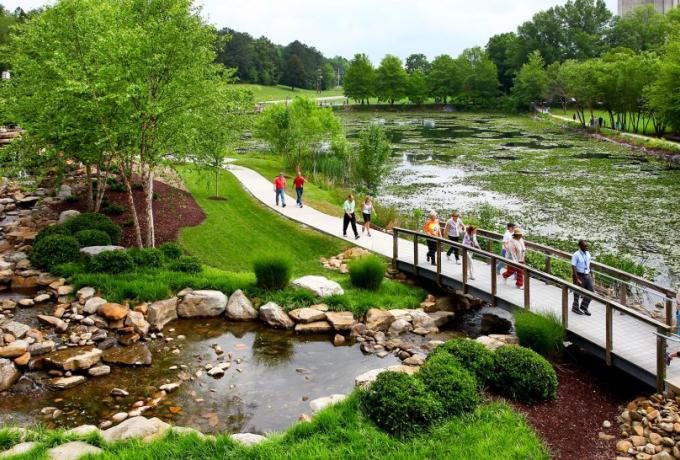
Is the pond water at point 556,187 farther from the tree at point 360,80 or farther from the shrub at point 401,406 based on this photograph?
the tree at point 360,80

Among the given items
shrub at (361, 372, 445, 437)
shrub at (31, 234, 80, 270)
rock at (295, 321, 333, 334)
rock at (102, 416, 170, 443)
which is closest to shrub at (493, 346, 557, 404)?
shrub at (361, 372, 445, 437)

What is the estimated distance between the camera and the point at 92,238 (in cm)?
2111

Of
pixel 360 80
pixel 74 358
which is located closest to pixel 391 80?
pixel 360 80

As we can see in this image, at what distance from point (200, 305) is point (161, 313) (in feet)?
3.88

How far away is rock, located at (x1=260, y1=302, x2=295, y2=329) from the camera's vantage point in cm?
1711

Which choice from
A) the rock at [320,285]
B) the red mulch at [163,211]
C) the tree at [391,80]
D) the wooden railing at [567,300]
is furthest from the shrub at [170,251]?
the tree at [391,80]

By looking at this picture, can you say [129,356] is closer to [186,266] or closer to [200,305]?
[200,305]

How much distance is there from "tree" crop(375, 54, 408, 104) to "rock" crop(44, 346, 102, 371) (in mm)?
115698

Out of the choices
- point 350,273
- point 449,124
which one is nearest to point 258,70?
point 449,124

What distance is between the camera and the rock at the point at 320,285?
18406 mm

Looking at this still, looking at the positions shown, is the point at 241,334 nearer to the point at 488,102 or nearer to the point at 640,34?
the point at 488,102

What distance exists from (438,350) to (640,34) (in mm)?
127778

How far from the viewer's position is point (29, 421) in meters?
11.9

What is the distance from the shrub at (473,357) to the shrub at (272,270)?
7.01m
